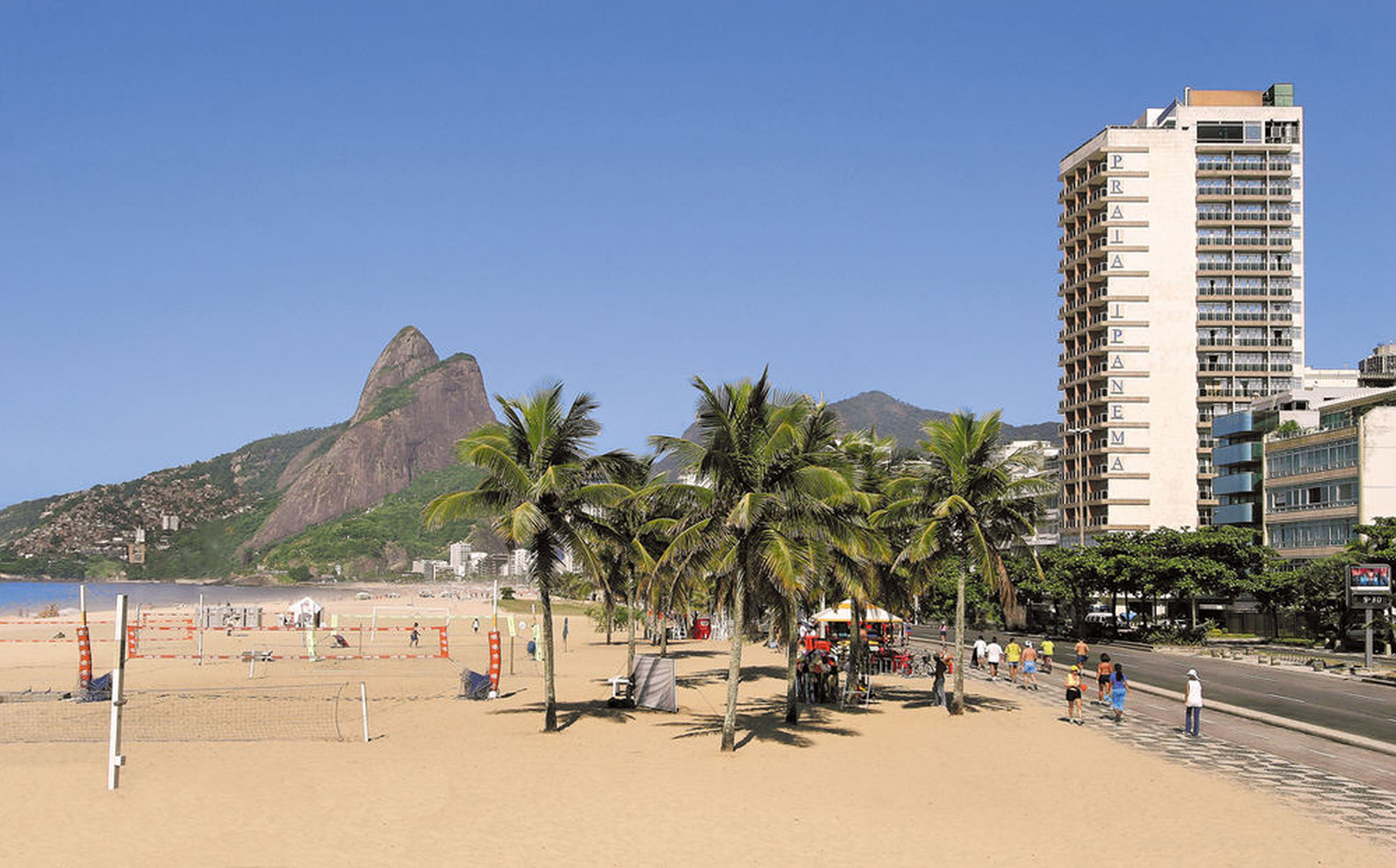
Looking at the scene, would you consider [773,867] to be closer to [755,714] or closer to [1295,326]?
[755,714]

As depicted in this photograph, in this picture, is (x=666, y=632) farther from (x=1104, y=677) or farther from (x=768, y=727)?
(x=1104, y=677)

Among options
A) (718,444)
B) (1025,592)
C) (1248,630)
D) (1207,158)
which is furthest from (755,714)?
(1207,158)

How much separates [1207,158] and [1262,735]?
88.9 metres

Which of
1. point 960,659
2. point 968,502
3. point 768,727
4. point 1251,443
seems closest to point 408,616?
point 1251,443

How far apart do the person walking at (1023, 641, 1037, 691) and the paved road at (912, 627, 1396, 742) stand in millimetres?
4581

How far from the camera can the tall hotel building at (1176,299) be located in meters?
99.7

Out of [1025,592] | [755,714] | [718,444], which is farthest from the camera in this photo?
[1025,592]

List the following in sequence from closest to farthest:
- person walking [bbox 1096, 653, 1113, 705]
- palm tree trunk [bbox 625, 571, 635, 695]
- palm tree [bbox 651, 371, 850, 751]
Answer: palm tree [bbox 651, 371, 850, 751] → person walking [bbox 1096, 653, 1113, 705] → palm tree trunk [bbox 625, 571, 635, 695]

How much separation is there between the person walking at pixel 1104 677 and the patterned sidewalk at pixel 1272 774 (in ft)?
2.15

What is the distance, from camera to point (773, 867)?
1445 cm

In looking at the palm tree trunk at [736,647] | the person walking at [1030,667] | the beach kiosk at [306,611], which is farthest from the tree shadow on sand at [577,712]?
the beach kiosk at [306,611]

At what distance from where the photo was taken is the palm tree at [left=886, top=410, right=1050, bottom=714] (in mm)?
28719

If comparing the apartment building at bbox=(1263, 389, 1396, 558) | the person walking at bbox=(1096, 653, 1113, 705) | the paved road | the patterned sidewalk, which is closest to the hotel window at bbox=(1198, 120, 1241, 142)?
the apartment building at bbox=(1263, 389, 1396, 558)

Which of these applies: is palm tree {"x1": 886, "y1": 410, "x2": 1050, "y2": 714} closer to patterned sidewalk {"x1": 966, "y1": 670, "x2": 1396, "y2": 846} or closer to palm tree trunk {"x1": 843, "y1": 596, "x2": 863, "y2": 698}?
palm tree trunk {"x1": 843, "y1": 596, "x2": 863, "y2": 698}
